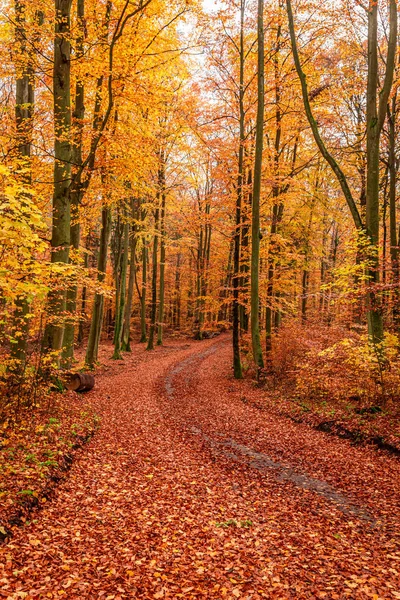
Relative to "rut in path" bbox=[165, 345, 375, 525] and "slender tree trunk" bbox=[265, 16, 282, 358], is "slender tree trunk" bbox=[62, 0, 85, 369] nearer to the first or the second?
"rut in path" bbox=[165, 345, 375, 525]

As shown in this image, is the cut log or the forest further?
the cut log

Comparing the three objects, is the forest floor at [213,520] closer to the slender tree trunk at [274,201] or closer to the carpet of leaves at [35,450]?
the carpet of leaves at [35,450]

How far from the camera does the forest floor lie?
3.80 metres

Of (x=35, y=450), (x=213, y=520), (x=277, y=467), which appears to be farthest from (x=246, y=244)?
(x=213, y=520)

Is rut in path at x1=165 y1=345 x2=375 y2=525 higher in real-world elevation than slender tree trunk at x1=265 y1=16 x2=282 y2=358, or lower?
lower

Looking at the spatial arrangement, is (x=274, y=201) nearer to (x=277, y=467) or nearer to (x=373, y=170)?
(x=373, y=170)

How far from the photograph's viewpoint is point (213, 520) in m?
5.04

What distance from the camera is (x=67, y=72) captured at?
8633 millimetres

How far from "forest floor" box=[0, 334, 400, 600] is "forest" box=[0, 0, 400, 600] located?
33 millimetres

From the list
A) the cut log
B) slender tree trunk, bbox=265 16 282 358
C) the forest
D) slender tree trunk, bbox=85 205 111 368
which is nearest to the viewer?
the forest

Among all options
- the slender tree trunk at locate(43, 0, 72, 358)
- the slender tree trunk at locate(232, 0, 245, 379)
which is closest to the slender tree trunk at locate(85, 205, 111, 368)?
the slender tree trunk at locate(232, 0, 245, 379)

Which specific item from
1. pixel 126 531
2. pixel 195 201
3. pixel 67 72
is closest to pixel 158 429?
pixel 126 531

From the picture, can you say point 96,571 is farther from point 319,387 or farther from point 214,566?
point 319,387

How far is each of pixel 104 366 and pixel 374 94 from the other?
14.7 metres
